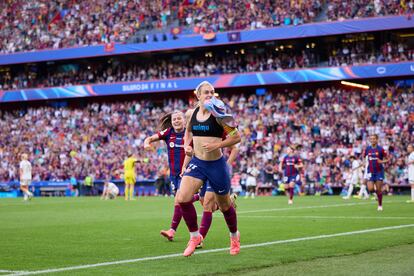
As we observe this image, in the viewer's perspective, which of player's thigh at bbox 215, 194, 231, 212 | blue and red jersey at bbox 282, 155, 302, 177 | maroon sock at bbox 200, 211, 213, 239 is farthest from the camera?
blue and red jersey at bbox 282, 155, 302, 177

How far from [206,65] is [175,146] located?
135 feet

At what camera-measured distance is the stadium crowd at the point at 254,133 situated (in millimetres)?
41969

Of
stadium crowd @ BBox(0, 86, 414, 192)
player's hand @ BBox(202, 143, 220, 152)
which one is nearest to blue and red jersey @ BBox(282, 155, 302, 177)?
stadium crowd @ BBox(0, 86, 414, 192)

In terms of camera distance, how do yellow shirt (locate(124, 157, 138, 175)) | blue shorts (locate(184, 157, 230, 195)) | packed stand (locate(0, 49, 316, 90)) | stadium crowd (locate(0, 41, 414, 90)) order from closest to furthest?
blue shorts (locate(184, 157, 230, 195))
yellow shirt (locate(124, 157, 138, 175))
stadium crowd (locate(0, 41, 414, 90))
packed stand (locate(0, 49, 316, 90))

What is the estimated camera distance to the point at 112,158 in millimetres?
50438

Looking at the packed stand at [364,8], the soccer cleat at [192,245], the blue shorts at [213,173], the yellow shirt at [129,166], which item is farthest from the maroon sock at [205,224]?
the packed stand at [364,8]

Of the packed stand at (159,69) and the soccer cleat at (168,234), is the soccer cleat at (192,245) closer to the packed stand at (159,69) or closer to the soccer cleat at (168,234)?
the soccer cleat at (168,234)

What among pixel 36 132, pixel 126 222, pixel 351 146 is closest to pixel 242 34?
pixel 351 146

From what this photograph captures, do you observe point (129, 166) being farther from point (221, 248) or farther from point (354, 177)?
point (221, 248)

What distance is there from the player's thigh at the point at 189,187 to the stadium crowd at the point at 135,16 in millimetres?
37670

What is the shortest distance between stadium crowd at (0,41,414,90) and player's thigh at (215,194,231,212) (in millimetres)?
37146

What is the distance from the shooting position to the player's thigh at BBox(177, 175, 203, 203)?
1078cm

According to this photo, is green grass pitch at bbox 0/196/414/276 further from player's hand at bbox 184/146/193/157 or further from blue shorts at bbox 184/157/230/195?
player's hand at bbox 184/146/193/157

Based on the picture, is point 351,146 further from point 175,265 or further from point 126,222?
point 175,265
